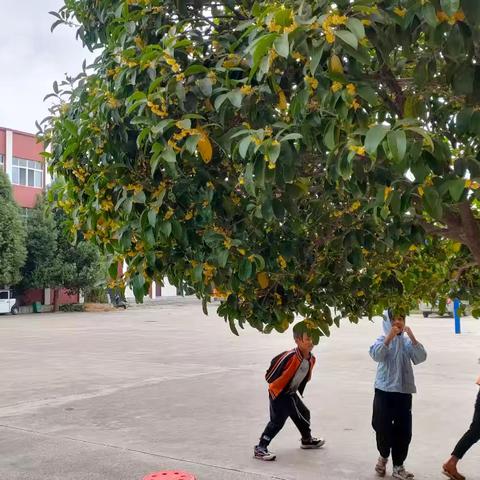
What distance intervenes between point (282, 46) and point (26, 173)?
4340 cm

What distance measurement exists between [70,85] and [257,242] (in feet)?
5.79

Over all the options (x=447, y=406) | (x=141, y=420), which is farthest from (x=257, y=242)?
(x=447, y=406)

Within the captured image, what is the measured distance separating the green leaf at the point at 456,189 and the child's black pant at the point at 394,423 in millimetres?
4290

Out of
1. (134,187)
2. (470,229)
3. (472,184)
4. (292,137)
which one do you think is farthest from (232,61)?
(470,229)

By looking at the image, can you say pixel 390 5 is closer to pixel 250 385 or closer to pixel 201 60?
pixel 201 60

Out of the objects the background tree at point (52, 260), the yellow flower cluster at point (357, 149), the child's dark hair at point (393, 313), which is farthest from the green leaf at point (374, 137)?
the background tree at point (52, 260)

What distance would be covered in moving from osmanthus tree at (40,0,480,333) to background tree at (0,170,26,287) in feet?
110

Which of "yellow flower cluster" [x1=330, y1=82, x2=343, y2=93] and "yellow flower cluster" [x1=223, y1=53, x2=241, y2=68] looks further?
"yellow flower cluster" [x1=223, y1=53, x2=241, y2=68]

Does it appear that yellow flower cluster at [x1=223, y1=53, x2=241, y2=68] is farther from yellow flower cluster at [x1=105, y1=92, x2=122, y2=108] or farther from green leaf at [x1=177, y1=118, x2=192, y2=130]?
yellow flower cluster at [x1=105, y1=92, x2=122, y2=108]

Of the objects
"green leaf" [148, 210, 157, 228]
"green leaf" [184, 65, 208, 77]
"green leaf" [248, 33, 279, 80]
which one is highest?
"green leaf" [184, 65, 208, 77]

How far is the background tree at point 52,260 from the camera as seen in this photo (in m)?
39.0

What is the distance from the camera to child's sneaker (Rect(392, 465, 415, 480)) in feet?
20.5

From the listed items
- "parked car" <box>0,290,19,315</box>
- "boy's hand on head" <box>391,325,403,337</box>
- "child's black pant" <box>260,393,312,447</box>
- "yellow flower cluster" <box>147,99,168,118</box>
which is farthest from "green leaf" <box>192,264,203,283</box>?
"parked car" <box>0,290,19,315</box>

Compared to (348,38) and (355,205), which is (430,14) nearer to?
(348,38)
